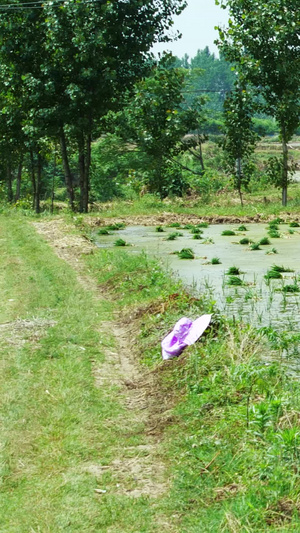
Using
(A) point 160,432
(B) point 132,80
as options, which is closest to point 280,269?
(A) point 160,432

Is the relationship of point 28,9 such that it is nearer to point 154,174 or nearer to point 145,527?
point 154,174

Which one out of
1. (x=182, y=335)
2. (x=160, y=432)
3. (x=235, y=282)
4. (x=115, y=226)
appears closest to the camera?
(x=160, y=432)

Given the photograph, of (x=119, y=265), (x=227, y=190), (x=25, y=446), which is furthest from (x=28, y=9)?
(x=25, y=446)

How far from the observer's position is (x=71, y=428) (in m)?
5.12

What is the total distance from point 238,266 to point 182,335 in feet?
15.8

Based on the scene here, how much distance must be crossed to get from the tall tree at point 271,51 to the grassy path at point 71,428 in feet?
51.7

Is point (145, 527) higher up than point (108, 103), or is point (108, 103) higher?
point (108, 103)

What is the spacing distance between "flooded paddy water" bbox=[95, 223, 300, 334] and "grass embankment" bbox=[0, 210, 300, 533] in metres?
0.67

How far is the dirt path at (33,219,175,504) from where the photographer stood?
14.6ft

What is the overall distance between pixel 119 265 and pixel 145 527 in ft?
23.8

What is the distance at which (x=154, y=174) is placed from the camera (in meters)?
28.1

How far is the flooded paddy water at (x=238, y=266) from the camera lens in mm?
7762

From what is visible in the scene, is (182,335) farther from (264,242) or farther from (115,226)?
(115,226)

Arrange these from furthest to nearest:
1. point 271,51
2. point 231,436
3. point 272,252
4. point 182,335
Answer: point 271,51
point 272,252
point 182,335
point 231,436
